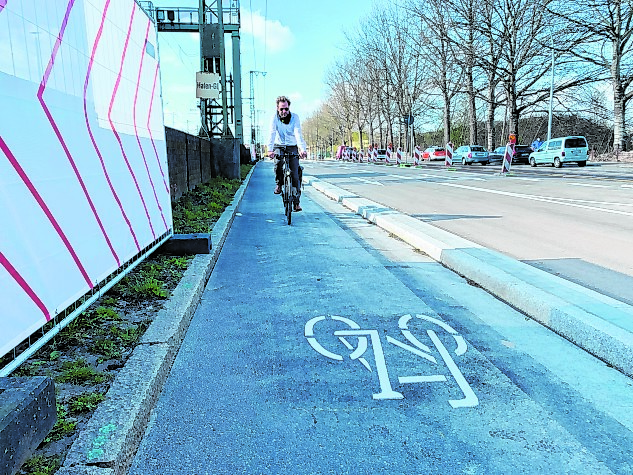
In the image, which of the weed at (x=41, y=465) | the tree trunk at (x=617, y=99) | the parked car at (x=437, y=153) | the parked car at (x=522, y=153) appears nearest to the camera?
the weed at (x=41, y=465)

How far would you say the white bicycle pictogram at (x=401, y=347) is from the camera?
112 inches

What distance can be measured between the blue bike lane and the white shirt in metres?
4.67

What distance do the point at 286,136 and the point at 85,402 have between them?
702 cm

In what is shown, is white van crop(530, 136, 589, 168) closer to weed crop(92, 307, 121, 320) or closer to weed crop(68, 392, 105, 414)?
weed crop(92, 307, 121, 320)

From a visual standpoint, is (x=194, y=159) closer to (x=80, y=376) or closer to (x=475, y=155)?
(x=80, y=376)

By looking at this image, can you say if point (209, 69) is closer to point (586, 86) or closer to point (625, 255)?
point (625, 255)

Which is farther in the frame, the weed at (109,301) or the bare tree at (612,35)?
the bare tree at (612,35)

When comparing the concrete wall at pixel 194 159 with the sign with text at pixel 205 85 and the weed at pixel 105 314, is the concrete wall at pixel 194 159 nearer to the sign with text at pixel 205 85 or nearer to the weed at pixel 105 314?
the sign with text at pixel 205 85

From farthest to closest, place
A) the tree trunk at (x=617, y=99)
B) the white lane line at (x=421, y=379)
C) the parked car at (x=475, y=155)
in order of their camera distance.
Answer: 1. the parked car at (x=475, y=155)
2. the tree trunk at (x=617, y=99)
3. the white lane line at (x=421, y=379)

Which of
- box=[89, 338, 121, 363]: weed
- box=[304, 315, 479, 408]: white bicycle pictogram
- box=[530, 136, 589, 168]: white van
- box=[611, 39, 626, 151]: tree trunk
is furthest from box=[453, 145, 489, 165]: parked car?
box=[89, 338, 121, 363]: weed

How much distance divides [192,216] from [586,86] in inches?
1529

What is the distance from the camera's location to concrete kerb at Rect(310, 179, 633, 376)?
3.22m

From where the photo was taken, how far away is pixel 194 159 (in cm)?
1291

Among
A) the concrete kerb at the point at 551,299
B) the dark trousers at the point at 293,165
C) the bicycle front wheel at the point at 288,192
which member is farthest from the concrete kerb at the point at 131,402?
the dark trousers at the point at 293,165
